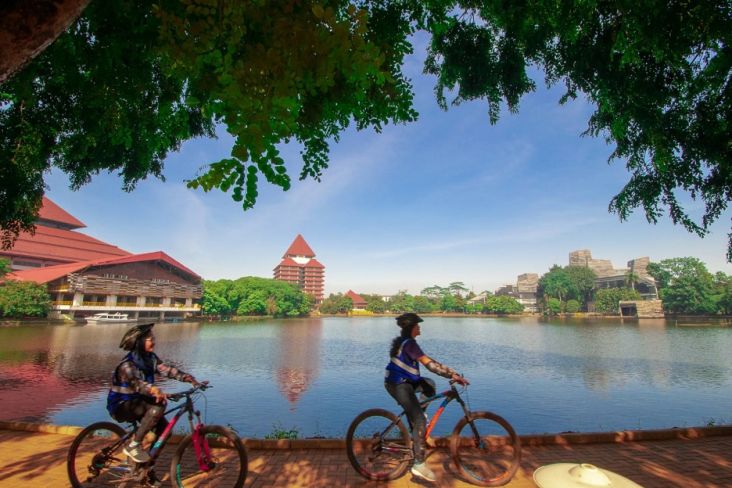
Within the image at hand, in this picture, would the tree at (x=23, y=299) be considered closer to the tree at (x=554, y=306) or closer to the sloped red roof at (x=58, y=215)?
the sloped red roof at (x=58, y=215)

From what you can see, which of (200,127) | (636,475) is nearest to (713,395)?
(636,475)

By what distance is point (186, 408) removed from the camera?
4.15 meters

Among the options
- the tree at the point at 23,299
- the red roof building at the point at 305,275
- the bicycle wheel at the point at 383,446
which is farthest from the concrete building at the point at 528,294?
the bicycle wheel at the point at 383,446

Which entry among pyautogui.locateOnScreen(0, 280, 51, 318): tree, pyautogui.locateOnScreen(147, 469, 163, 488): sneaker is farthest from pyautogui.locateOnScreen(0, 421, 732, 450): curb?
pyautogui.locateOnScreen(0, 280, 51, 318): tree

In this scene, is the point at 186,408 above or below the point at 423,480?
above

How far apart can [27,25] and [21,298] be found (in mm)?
56646

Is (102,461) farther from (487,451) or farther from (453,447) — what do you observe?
(487,451)

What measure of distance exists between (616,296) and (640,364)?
3213 inches

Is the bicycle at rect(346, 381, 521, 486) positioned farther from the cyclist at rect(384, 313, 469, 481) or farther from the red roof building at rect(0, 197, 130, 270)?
the red roof building at rect(0, 197, 130, 270)

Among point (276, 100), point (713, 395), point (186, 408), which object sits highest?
point (276, 100)

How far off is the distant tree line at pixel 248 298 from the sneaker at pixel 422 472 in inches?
2944

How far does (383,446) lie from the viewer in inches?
187

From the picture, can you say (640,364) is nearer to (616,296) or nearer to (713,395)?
(713,395)

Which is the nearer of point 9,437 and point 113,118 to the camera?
point 113,118
